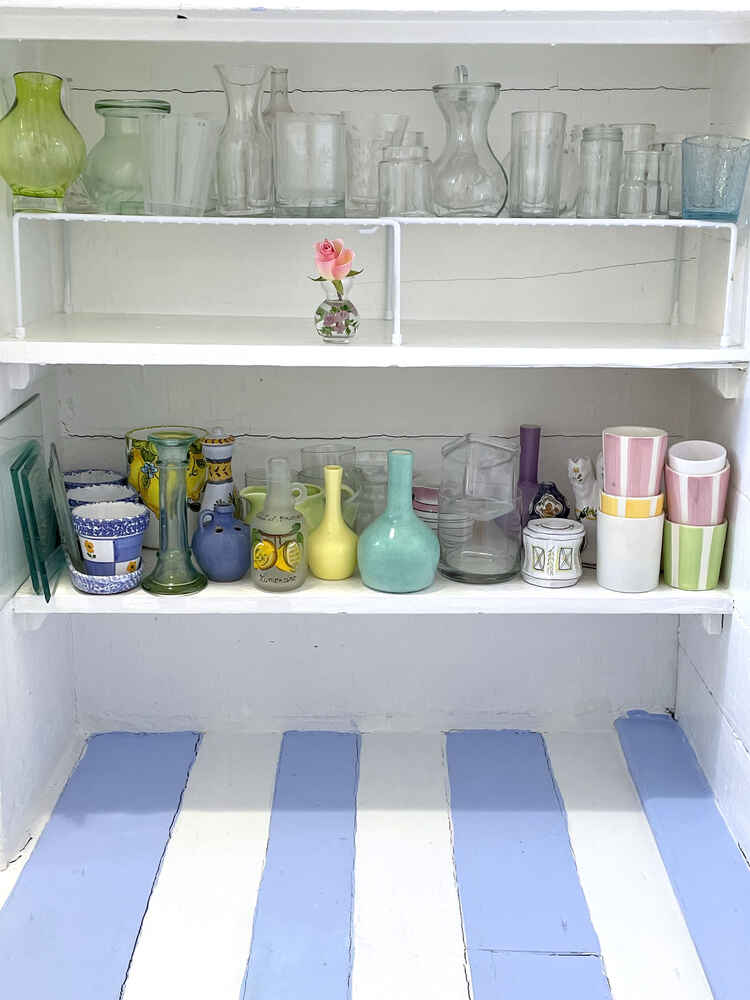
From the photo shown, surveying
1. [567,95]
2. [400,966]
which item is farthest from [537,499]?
[400,966]

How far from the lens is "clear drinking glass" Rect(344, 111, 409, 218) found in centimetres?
209

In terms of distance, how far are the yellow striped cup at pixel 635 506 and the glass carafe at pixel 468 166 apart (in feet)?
1.82

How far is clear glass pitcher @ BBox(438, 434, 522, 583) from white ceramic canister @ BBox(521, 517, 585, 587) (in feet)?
0.21

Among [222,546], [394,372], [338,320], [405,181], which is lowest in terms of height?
[222,546]

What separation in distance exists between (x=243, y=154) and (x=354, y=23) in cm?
32

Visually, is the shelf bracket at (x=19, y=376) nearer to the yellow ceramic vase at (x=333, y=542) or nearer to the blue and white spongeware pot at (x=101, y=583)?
the blue and white spongeware pot at (x=101, y=583)

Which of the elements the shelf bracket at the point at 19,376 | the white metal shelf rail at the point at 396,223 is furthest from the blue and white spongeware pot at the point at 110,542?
the white metal shelf rail at the point at 396,223

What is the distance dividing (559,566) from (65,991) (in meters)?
1.07

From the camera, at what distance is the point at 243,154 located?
209 cm

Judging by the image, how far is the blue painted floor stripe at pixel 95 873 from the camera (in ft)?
5.73

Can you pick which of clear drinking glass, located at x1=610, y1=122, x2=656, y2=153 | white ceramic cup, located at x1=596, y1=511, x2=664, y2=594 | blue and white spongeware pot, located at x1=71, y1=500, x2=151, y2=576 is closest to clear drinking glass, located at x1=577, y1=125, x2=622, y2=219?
clear drinking glass, located at x1=610, y1=122, x2=656, y2=153

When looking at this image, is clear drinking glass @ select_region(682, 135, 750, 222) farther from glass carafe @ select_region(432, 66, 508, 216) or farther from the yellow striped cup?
the yellow striped cup

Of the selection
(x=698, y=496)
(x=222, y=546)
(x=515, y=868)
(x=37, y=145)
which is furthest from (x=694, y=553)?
(x=37, y=145)

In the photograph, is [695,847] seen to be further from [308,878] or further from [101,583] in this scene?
[101,583]
